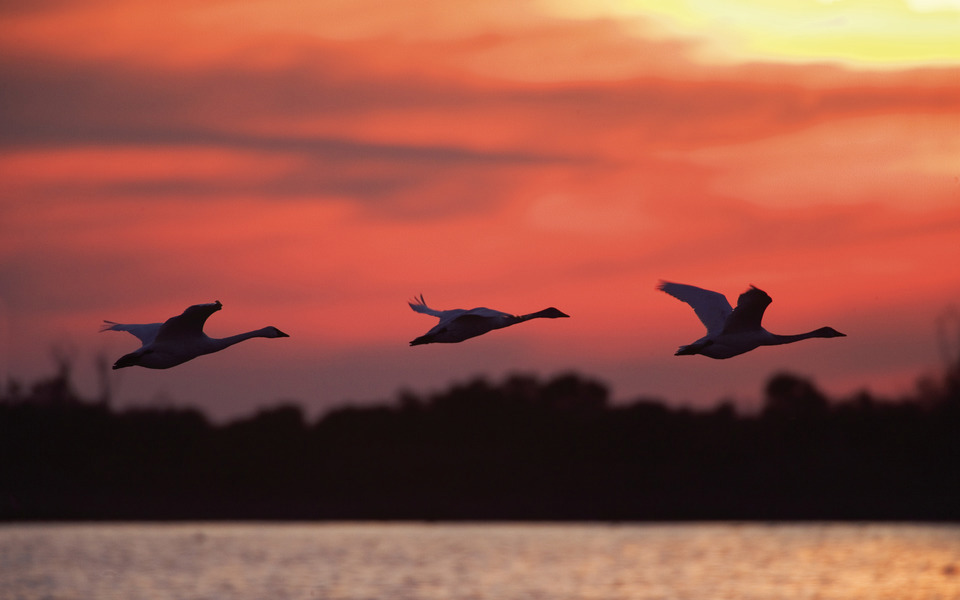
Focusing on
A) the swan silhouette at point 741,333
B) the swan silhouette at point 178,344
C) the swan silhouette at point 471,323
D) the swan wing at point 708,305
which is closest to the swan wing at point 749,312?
the swan silhouette at point 741,333

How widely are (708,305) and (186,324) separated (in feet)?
30.9

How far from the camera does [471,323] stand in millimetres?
25078

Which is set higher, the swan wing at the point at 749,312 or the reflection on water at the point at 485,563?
the swan wing at the point at 749,312

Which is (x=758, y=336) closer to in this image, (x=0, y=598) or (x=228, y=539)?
(x=0, y=598)

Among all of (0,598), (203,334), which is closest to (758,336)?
(203,334)

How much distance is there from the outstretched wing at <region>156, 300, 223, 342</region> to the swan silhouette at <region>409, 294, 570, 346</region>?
354 centimetres

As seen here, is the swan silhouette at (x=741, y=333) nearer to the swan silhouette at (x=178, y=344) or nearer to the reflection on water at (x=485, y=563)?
the swan silhouette at (x=178, y=344)

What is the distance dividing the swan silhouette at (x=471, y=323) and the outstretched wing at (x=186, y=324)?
354 cm

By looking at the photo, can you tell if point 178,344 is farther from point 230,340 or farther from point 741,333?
point 741,333

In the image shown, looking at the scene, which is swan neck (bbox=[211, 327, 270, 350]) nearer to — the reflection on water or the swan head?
the swan head

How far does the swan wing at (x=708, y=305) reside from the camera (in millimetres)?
26250

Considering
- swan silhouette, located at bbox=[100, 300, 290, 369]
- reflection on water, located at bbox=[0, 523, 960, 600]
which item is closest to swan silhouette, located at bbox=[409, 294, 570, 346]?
swan silhouette, located at bbox=[100, 300, 290, 369]

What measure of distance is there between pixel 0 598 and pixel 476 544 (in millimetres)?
37701

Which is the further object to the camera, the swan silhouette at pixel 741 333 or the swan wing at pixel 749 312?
the swan silhouette at pixel 741 333
